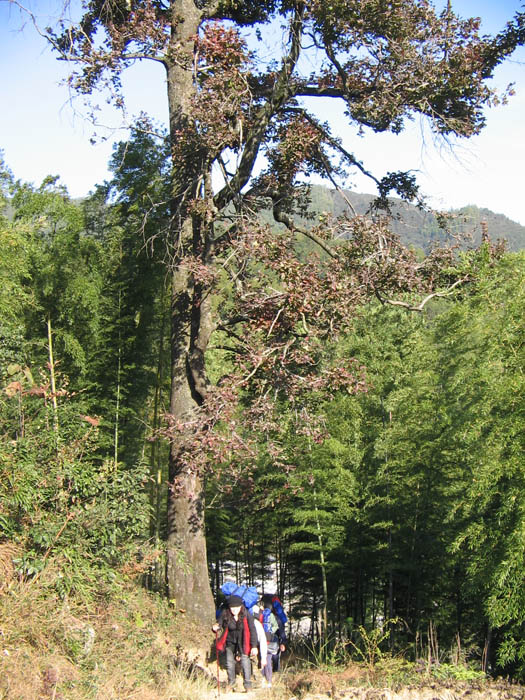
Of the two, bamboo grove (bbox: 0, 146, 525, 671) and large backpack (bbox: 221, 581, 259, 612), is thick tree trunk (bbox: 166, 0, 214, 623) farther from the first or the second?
large backpack (bbox: 221, 581, 259, 612)

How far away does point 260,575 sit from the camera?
61.5ft

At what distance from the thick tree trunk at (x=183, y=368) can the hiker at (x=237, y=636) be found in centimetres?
74

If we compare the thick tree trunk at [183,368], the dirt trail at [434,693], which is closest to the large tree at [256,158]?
the thick tree trunk at [183,368]

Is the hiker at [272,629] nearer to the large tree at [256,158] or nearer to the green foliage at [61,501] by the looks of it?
the large tree at [256,158]

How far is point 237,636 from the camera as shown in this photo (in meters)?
6.66

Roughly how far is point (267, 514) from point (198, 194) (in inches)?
301

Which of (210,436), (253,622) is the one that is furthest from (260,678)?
(210,436)

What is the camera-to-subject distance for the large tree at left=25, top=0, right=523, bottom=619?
22.6ft

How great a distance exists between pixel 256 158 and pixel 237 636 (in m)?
5.45

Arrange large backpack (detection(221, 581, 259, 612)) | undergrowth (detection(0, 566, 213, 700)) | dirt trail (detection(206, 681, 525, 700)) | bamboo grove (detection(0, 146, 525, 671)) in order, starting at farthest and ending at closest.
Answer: large backpack (detection(221, 581, 259, 612)) → bamboo grove (detection(0, 146, 525, 671)) → dirt trail (detection(206, 681, 525, 700)) → undergrowth (detection(0, 566, 213, 700))

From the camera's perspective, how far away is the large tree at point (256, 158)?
6895 mm

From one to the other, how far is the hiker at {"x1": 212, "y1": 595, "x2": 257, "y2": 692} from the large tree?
0.83 meters

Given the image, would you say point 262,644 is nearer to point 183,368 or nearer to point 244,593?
point 244,593

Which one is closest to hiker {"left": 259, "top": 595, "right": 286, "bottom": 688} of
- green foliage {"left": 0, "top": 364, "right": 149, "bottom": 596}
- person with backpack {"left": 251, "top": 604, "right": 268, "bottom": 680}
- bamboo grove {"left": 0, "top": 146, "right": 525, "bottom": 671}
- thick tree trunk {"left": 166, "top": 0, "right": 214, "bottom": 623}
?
person with backpack {"left": 251, "top": 604, "right": 268, "bottom": 680}
